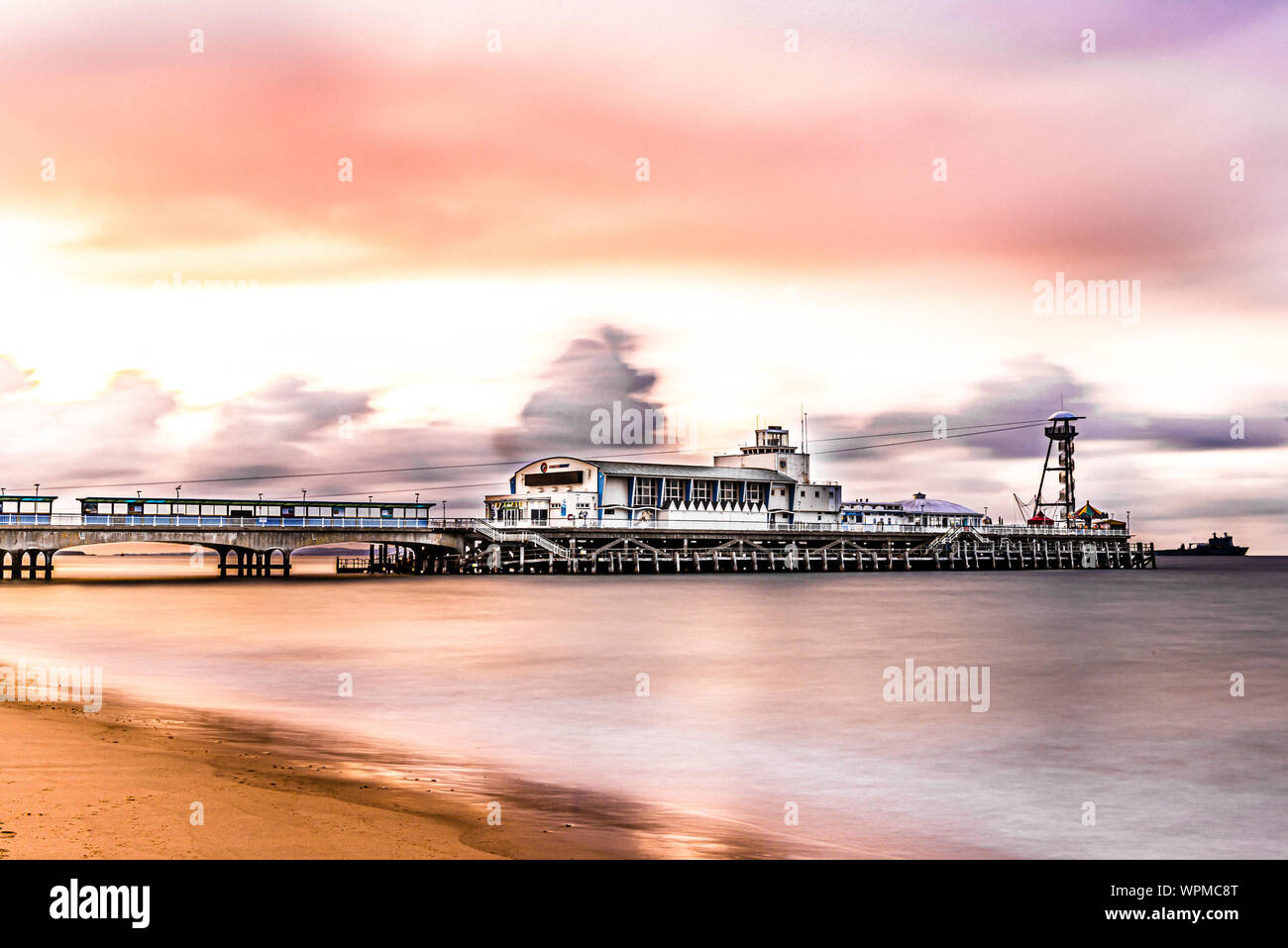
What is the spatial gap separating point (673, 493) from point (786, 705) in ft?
214

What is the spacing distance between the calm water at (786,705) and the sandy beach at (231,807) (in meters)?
1.66

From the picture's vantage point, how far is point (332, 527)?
226 feet

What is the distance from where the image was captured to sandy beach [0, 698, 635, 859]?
789cm

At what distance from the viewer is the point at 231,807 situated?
30.0ft

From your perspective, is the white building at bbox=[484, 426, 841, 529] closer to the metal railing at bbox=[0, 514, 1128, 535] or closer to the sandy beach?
the metal railing at bbox=[0, 514, 1128, 535]

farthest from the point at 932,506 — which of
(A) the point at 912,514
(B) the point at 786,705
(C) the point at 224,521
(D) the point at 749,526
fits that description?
(B) the point at 786,705

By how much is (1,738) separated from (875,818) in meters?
9.01

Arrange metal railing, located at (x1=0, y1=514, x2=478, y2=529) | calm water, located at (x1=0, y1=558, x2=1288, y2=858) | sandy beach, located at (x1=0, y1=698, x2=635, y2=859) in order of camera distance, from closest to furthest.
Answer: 1. sandy beach, located at (x1=0, y1=698, x2=635, y2=859)
2. calm water, located at (x1=0, y1=558, x2=1288, y2=858)
3. metal railing, located at (x1=0, y1=514, x2=478, y2=529)

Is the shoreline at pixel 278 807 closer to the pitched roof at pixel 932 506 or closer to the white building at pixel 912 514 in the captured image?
the white building at pixel 912 514

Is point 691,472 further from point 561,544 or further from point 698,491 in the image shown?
point 561,544

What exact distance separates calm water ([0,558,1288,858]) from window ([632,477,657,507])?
36.8 m

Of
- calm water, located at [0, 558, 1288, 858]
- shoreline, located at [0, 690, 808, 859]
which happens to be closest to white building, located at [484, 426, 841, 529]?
calm water, located at [0, 558, 1288, 858]

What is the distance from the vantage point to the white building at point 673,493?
81125mm
